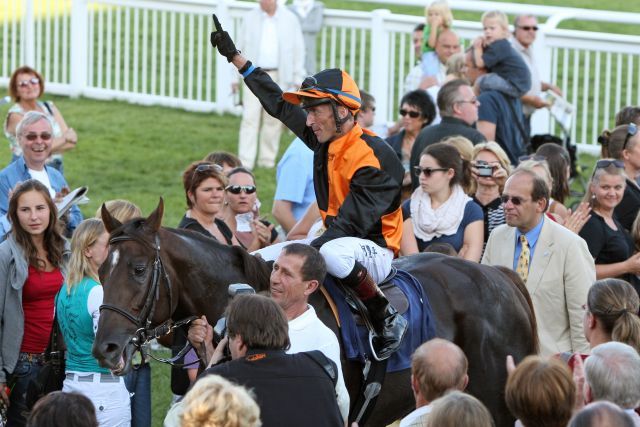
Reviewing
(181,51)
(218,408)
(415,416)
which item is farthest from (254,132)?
(218,408)

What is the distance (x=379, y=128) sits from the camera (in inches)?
500

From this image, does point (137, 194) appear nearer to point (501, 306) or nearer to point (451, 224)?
point (451, 224)

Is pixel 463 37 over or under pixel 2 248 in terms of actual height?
over

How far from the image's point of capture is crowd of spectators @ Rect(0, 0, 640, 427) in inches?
202

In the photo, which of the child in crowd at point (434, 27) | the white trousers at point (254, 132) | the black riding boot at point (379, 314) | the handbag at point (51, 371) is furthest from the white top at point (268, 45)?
the black riding boot at point (379, 314)

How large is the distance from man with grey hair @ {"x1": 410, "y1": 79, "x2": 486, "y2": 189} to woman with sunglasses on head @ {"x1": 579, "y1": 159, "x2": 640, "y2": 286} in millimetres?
1691

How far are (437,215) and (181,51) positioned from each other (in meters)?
9.42

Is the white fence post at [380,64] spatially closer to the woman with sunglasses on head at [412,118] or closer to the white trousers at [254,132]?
the white trousers at [254,132]

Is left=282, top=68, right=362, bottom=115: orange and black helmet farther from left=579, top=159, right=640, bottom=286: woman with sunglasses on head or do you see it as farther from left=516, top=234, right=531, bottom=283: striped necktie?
left=579, top=159, right=640, bottom=286: woman with sunglasses on head

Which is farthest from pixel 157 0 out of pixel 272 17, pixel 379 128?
pixel 379 128

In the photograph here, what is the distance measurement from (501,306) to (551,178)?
212cm

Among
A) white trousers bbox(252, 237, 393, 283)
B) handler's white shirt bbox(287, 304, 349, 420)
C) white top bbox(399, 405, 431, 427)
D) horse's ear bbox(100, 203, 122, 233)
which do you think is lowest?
white top bbox(399, 405, 431, 427)

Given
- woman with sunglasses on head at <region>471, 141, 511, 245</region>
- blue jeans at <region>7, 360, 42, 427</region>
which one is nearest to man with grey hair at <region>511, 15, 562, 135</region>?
woman with sunglasses on head at <region>471, 141, 511, 245</region>

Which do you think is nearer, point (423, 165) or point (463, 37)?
point (423, 165)
